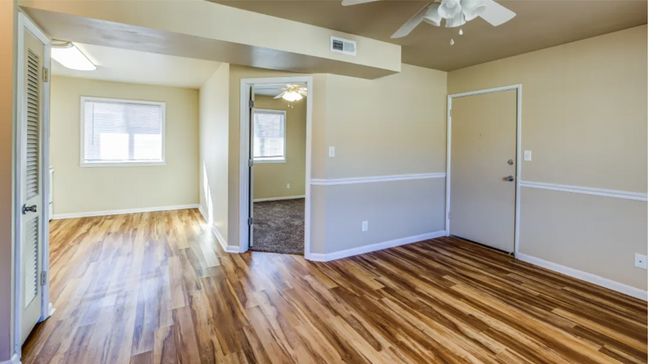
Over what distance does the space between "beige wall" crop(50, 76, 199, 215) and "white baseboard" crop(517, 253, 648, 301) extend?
558 cm

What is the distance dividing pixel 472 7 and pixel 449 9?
0.11 metres

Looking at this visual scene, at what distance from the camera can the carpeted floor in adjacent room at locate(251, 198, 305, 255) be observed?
400cm

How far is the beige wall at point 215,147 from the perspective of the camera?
3.96 meters

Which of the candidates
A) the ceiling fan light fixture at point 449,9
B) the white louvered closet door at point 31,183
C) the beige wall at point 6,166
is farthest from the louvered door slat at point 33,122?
the ceiling fan light fixture at point 449,9

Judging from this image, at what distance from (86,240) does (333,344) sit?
374 cm

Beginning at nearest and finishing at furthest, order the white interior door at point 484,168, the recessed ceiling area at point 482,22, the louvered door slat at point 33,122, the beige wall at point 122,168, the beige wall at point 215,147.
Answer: the louvered door slat at point 33,122 → the recessed ceiling area at point 482,22 → the white interior door at point 484,168 → the beige wall at point 215,147 → the beige wall at point 122,168

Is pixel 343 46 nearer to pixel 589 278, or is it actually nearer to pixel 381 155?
pixel 381 155

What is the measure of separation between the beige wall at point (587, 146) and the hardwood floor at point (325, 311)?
315 mm

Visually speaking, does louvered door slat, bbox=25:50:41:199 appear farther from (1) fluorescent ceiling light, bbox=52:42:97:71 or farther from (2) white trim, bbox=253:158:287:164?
(2) white trim, bbox=253:158:287:164

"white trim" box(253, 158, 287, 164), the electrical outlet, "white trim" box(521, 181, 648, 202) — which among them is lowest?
the electrical outlet

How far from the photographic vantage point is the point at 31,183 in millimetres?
2023

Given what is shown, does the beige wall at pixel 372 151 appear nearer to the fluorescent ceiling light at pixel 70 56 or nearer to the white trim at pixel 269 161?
the fluorescent ceiling light at pixel 70 56

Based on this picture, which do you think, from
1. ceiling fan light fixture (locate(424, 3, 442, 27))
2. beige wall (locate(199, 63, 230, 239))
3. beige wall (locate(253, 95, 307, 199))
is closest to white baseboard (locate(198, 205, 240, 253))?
beige wall (locate(199, 63, 230, 239))

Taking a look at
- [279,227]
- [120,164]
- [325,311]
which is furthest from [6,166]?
[120,164]
